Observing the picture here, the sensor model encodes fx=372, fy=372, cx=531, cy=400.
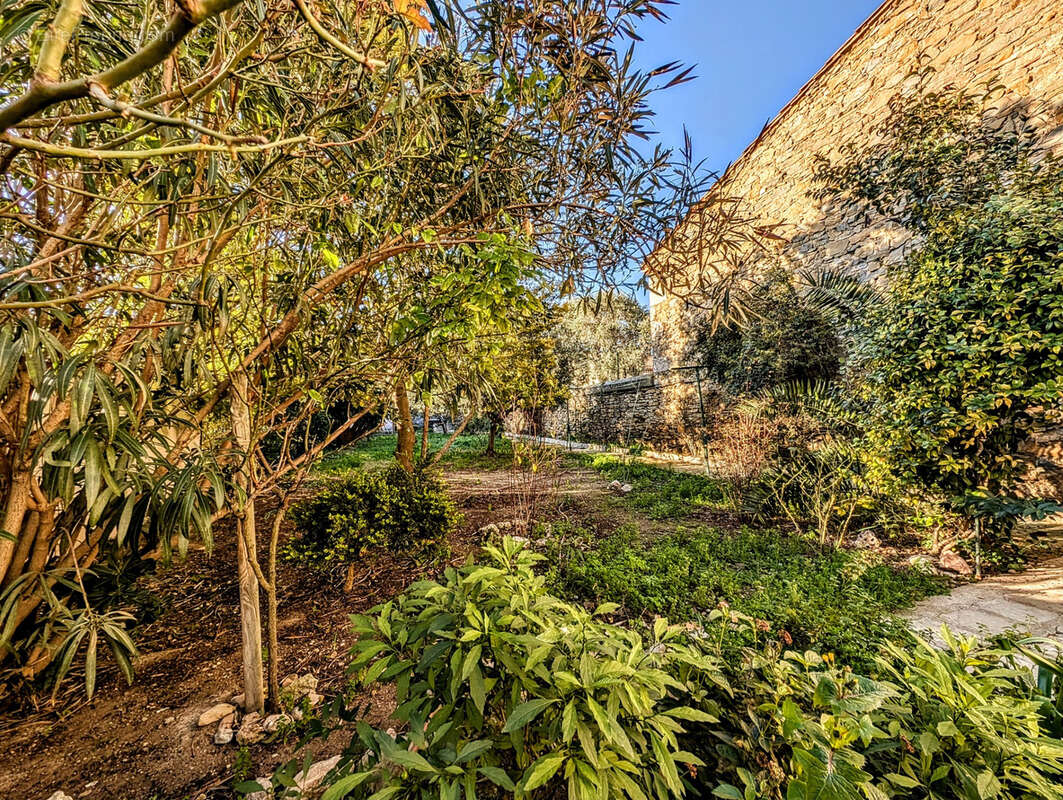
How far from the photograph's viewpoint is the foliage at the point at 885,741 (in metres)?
0.66

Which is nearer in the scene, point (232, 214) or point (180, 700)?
point (232, 214)

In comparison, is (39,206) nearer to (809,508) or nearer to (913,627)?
(913,627)

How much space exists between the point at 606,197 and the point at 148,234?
235 centimetres

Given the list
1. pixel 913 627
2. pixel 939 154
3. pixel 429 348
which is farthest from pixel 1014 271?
pixel 429 348

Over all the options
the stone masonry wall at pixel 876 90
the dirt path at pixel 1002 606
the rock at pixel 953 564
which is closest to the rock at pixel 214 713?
the stone masonry wall at pixel 876 90

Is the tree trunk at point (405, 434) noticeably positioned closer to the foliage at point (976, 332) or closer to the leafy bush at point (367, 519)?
the leafy bush at point (367, 519)

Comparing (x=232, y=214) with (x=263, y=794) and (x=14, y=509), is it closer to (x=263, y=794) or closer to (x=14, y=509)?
(x=14, y=509)

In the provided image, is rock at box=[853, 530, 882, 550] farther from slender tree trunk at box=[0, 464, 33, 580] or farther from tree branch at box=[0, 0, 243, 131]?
slender tree trunk at box=[0, 464, 33, 580]

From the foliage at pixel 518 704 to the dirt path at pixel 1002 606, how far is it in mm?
2255

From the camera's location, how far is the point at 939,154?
374 cm

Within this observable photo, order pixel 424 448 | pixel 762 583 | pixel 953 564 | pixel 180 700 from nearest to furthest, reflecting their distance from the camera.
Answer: pixel 180 700, pixel 762 583, pixel 953 564, pixel 424 448

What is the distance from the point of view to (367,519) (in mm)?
2668

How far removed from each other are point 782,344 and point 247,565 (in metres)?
6.19

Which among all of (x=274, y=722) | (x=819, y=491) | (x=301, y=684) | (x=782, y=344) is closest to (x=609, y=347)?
(x=782, y=344)
